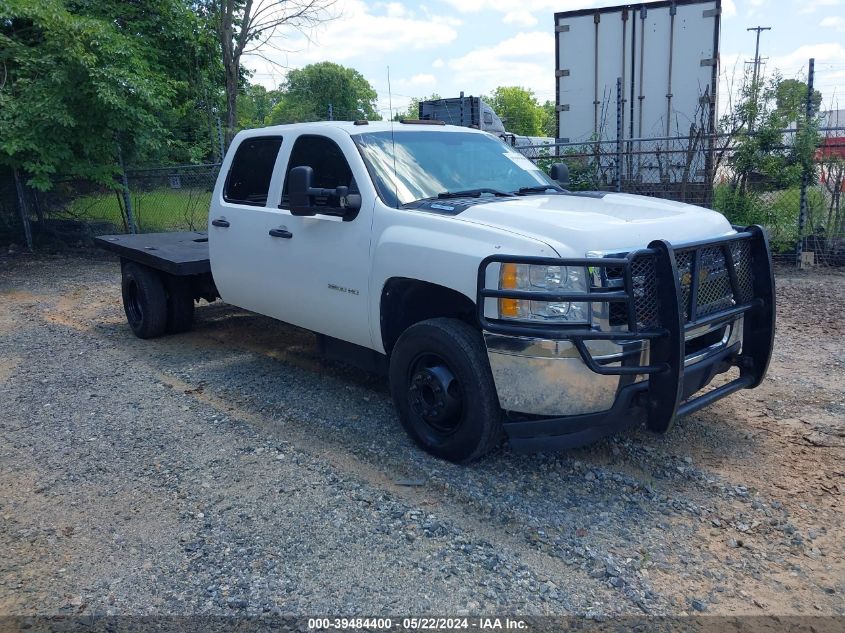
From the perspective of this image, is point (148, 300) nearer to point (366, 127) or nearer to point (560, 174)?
point (366, 127)

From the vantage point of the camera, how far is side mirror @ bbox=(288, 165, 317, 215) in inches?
184

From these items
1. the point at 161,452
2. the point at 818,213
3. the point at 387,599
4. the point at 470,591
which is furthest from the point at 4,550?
the point at 818,213

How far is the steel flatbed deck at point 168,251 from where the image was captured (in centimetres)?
676

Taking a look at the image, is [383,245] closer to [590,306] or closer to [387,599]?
[590,306]

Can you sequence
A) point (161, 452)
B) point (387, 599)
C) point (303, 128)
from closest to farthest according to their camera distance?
1. point (387, 599)
2. point (161, 452)
3. point (303, 128)

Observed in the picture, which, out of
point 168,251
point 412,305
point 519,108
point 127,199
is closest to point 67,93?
point 127,199

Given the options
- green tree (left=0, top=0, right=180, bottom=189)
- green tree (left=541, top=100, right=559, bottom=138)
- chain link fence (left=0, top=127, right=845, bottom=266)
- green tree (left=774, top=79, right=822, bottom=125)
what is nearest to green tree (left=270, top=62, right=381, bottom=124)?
green tree (left=541, top=100, right=559, bottom=138)

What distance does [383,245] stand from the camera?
14.7 ft

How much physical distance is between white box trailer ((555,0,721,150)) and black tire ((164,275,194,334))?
284 inches

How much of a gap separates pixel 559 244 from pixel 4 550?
126 inches

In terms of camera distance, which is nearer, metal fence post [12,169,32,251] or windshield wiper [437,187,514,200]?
windshield wiper [437,187,514,200]

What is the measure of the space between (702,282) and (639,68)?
9.47 meters

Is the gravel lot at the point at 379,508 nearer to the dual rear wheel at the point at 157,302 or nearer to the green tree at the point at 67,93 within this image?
the dual rear wheel at the point at 157,302

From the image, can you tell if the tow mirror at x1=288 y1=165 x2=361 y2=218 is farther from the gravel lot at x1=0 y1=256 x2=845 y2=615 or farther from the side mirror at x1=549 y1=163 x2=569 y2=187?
the side mirror at x1=549 y1=163 x2=569 y2=187
